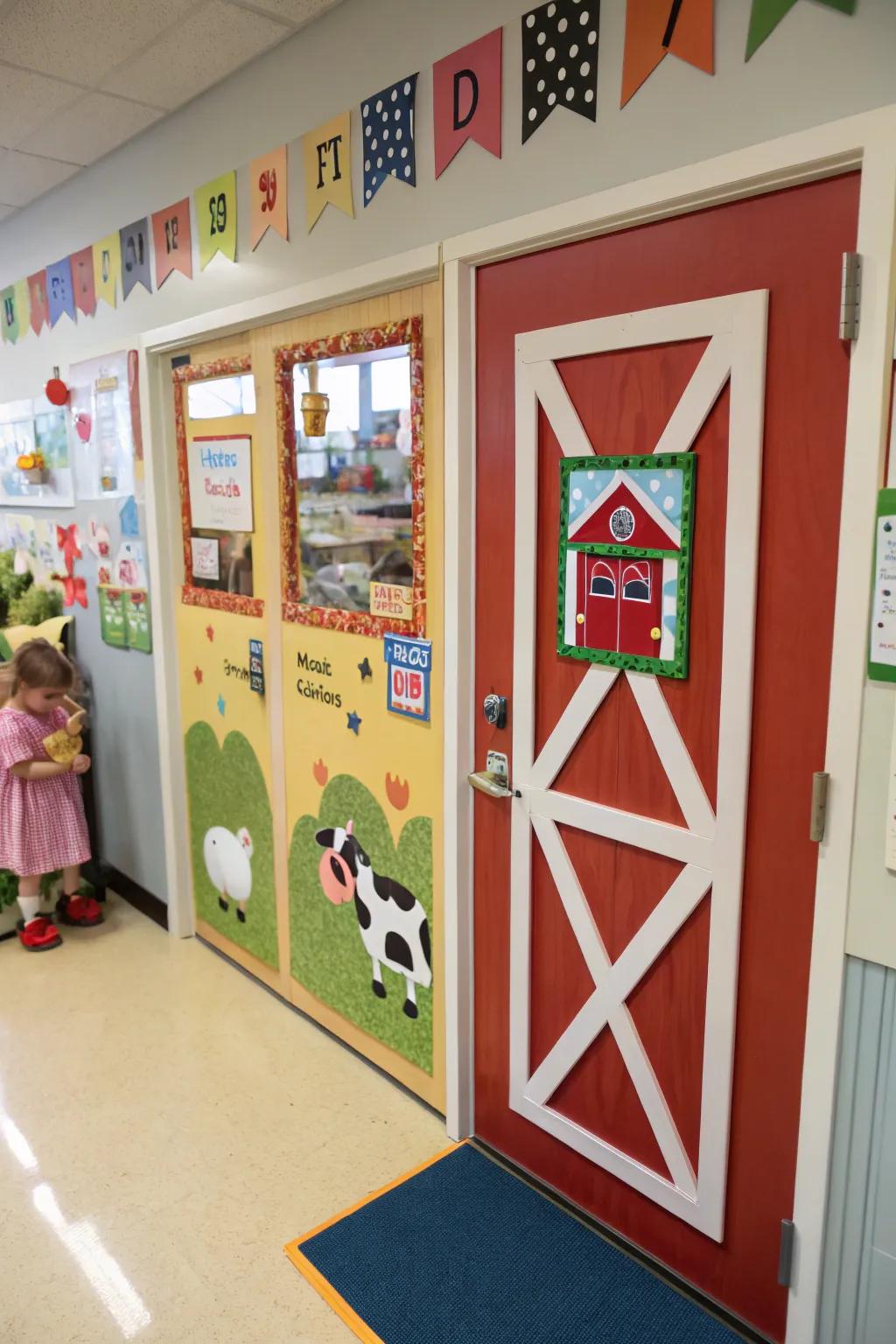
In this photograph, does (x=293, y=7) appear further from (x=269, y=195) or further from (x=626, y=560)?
(x=626, y=560)

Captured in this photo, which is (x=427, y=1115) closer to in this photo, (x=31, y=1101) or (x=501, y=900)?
(x=501, y=900)

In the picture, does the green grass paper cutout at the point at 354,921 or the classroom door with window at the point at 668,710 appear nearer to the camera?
the classroom door with window at the point at 668,710

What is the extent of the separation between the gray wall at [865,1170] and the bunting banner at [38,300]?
12.3ft

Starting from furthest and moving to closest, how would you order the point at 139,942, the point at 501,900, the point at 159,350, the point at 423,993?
the point at 139,942 < the point at 159,350 < the point at 423,993 < the point at 501,900

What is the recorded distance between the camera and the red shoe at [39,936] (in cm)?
344

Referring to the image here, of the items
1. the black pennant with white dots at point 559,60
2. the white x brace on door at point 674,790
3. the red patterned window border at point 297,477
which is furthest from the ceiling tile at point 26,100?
the white x brace on door at point 674,790

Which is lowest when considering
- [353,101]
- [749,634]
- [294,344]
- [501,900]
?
[501,900]

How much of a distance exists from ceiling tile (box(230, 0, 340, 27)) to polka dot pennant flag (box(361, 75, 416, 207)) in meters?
0.26

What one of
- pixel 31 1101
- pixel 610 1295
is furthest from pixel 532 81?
pixel 31 1101

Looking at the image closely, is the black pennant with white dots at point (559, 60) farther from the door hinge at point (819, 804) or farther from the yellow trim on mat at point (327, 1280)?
the yellow trim on mat at point (327, 1280)

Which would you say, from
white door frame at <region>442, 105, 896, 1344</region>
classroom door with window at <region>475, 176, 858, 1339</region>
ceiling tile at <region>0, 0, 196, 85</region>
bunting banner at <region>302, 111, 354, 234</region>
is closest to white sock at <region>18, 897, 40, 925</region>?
classroom door with window at <region>475, 176, 858, 1339</region>

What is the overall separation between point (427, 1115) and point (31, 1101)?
3.58 feet

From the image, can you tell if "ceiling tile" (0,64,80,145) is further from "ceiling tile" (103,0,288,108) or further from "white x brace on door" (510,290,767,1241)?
"white x brace on door" (510,290,767,1241)

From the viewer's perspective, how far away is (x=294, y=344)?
8.43 ft
